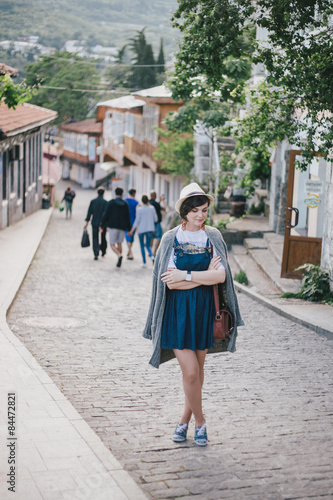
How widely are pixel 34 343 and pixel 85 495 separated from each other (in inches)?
185

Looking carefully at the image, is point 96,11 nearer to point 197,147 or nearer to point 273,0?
point 197,147

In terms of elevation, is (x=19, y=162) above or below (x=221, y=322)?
above

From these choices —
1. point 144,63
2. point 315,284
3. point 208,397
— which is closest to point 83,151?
point 144,63

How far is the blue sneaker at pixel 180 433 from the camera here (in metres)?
5.26

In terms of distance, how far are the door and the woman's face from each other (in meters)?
7.65

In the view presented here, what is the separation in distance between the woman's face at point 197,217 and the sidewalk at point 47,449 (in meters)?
1.63

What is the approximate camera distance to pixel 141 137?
40500mm

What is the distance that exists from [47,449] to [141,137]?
36.4m

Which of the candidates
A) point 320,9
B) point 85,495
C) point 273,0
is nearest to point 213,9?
point 273,0

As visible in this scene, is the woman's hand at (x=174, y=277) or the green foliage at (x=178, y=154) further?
the green foliage at (x=178, y=154)

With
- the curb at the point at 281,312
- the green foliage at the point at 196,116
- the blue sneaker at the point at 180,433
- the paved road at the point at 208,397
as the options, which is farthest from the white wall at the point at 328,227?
the blue sneaker at the point at 180,433

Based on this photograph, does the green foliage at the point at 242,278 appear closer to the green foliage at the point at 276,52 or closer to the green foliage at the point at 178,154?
the green foliage at the point at 276,52

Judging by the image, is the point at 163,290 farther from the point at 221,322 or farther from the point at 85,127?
the point at 85,127

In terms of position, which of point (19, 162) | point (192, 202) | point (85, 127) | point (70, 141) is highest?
point (85, 127)
